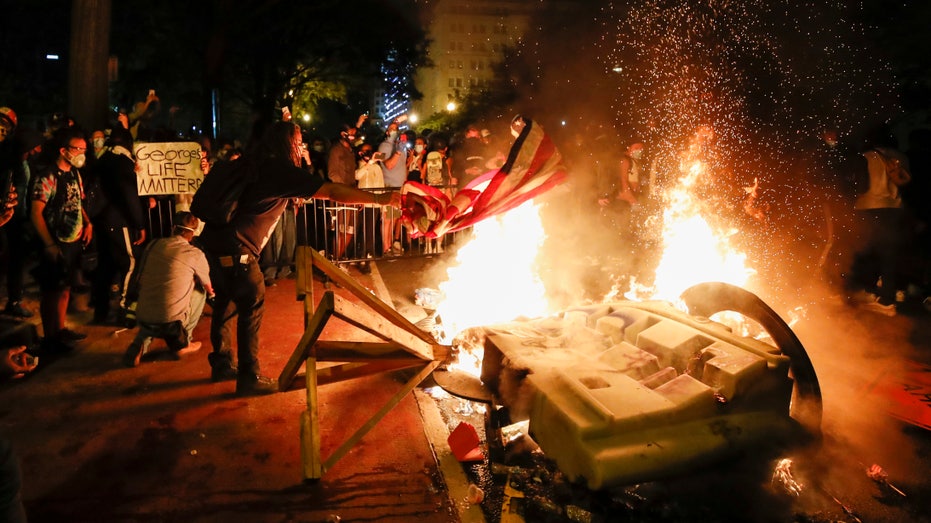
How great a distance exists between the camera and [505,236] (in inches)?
319

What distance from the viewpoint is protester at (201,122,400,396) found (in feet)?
15.4

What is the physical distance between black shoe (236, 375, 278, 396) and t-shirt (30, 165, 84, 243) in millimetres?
2845

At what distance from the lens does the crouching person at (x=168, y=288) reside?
5668 millimetres

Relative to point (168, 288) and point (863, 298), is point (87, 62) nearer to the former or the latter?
point (168, 288)

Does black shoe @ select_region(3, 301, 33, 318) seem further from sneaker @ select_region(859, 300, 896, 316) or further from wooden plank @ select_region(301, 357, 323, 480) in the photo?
sneaker @ select_region(859, 300, 896, 316)

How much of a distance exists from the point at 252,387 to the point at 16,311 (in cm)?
413

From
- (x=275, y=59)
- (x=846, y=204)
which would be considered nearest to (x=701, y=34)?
(x=846, y=204)

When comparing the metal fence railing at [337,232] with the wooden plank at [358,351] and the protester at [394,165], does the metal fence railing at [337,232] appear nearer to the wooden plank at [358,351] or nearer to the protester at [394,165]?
the protester at [394,165]

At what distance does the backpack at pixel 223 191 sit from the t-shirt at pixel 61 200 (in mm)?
Result: 2315

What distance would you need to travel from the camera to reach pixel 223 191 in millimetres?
4676

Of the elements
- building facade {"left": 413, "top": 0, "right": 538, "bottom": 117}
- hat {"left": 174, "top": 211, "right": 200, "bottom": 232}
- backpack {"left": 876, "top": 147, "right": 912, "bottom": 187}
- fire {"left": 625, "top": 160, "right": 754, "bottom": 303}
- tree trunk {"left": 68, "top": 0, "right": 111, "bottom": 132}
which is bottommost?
fire {"left": 625, "top": 160, "right": 754, "bottom": 303}

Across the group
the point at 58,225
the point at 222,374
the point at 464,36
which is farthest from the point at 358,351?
the point at 464,36

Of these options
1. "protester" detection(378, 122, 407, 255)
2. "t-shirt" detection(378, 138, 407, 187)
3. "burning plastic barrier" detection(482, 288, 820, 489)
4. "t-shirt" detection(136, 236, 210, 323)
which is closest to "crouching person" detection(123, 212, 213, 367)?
"t-shirt" detection(136, 236, 210, 323)

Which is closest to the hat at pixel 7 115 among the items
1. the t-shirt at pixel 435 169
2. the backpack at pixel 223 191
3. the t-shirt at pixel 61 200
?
the t-shirt at pixel 61 200
